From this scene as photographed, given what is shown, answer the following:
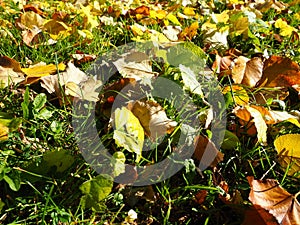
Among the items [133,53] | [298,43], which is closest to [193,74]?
[133,53]

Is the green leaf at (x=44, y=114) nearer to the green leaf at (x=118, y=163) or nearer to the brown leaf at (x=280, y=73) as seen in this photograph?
the green leaf at (x=118, y=163)

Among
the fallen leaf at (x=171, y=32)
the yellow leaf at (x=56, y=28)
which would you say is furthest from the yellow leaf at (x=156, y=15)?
the yellow leaf at (x=56, y=28)

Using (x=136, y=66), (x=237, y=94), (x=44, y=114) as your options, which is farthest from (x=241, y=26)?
(x=44, y=114)

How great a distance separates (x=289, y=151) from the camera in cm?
104

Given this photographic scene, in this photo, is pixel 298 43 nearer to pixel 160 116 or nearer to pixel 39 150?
pixel 160 116

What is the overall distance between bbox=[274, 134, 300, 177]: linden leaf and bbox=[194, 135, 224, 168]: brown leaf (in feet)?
0.57

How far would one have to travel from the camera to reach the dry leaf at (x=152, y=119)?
1.06 m

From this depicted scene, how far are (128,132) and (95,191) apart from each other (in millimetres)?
190

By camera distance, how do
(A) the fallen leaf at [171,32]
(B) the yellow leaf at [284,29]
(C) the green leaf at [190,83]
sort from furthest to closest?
(B) the yellow leaf at [284,29]
(A) the fallen leaf at [171,32]
(C) the green leaf at [190,83]

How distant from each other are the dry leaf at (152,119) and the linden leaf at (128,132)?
0.03 metres

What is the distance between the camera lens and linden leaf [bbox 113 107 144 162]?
3.25 ft

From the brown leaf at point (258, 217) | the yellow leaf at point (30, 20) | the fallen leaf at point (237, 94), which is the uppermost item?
the yellow leaf at point (30, 20)

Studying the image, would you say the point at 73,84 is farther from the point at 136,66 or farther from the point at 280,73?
the point at 280,73

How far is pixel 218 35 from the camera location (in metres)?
1.73
